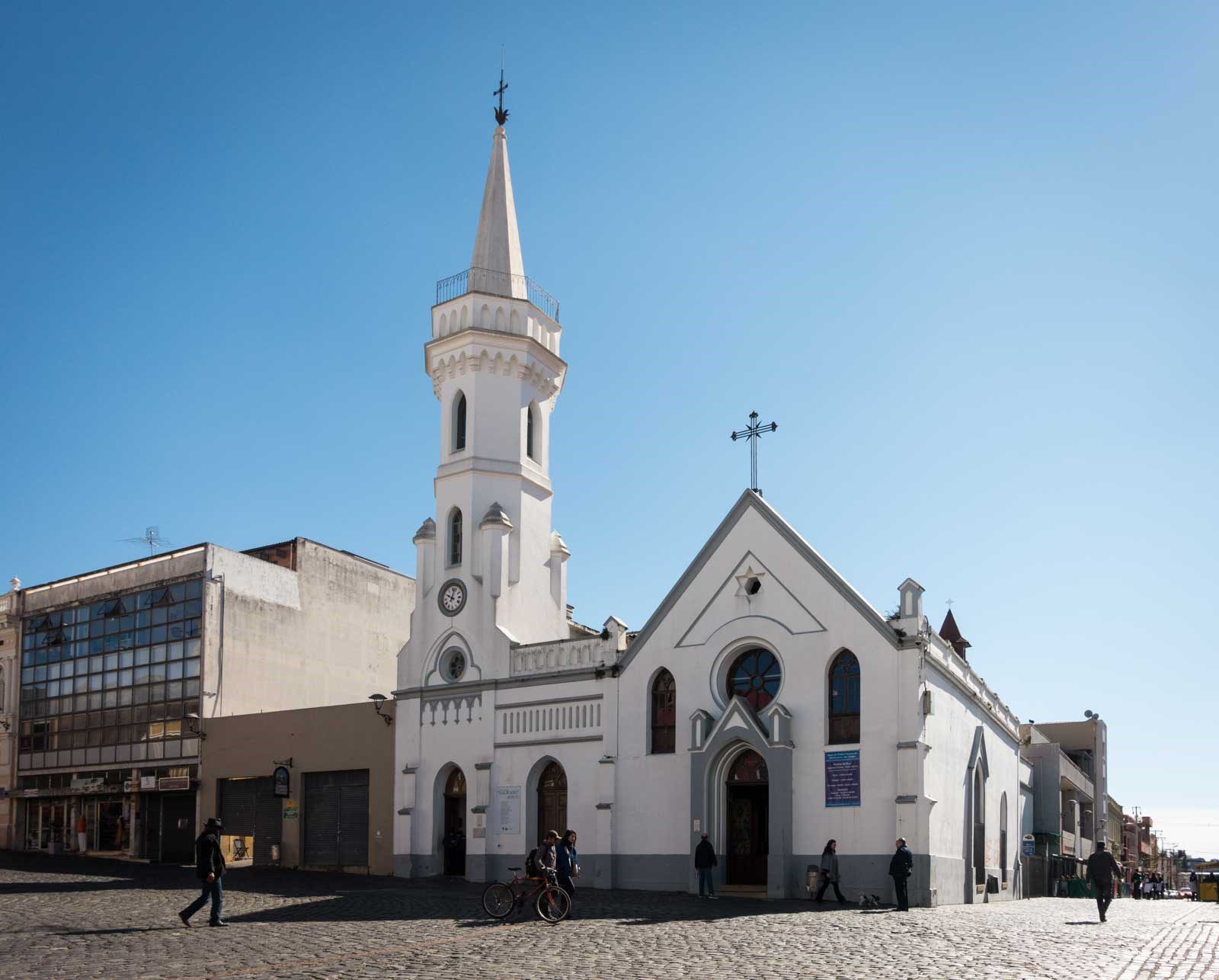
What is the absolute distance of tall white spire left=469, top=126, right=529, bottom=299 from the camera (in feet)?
123

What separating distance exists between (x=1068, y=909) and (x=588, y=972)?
62.6 feet

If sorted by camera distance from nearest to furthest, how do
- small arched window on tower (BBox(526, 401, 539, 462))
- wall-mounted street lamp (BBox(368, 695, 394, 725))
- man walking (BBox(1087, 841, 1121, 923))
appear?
man walking (BBox(1087, 841, 1121, 923)) → wall-mounted street lamp (BBox(368, 695, 394, 725)) → small arched window on tower (BBox(526, 401, 539, 462))

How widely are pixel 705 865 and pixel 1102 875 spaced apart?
8243mm

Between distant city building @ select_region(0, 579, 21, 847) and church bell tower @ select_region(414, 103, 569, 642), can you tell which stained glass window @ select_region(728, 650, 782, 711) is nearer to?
church bell tower @ select_region(414, 103, 569, 642)

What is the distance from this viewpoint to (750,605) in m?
29.9

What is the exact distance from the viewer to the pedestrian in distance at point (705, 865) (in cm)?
2677

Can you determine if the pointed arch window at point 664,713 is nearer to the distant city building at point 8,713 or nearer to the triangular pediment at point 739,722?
the triangular pediment at point 739,722

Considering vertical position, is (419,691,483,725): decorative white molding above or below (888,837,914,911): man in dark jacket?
above

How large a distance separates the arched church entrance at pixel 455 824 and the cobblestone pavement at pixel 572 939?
240 inches

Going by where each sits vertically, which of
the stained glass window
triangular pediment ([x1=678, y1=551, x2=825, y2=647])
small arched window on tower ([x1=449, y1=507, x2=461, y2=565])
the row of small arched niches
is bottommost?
the stained glass window

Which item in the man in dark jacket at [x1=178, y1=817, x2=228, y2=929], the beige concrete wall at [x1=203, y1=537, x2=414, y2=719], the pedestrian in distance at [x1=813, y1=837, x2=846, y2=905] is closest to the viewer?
the man in dark jacket at [x1=178, y1=817, x2=228, y2=929]

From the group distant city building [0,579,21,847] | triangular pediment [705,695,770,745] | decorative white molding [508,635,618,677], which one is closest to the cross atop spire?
decorative white molding [508,635,618,677]

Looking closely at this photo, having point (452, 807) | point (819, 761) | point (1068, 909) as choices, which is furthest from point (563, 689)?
point (1068, 909)

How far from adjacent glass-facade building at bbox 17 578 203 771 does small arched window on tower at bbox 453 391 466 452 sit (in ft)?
37.0
